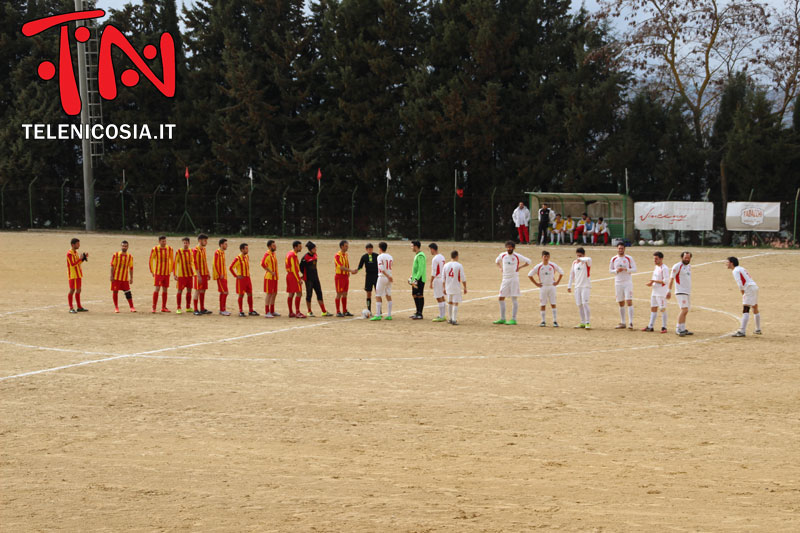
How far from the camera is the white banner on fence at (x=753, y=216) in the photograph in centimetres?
3934

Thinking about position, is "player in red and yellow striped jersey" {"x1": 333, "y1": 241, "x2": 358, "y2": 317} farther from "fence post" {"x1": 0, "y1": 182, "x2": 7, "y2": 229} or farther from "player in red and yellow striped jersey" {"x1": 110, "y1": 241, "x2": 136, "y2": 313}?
"fence post" {"x1": 0, "y1": 182, "x2": 7, "y2": 229}

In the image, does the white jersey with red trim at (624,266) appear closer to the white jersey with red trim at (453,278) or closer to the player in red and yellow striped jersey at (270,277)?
the white jersey with red trim at (453,278)

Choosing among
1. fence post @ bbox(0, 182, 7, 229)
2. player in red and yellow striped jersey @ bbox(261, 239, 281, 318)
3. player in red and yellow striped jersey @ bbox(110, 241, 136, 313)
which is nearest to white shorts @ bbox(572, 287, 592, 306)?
player in red and yellow striped jersey @ bbox(261, 239, 281, 318)

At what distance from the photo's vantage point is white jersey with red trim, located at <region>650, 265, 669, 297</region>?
19969mm

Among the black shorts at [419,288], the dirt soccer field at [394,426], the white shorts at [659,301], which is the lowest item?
the dirt soccer field at [394,426]

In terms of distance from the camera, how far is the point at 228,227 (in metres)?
50.3

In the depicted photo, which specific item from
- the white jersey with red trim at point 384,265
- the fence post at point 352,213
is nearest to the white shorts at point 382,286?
the white jersey with red trim at point 384,265

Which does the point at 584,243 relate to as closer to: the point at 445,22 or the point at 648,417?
the point at 445,22

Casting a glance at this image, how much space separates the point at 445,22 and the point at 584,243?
14265mm

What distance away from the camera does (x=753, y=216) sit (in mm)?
39844

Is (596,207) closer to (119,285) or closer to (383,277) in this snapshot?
(383,277)

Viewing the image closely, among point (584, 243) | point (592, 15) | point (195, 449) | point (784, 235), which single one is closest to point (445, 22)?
point (592, 15)

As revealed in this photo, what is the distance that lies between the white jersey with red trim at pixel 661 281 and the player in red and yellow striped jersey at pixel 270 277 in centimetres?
915

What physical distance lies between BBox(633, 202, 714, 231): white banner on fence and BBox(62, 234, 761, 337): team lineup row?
19.6 metres
